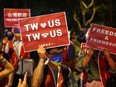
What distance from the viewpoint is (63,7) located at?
27.3m

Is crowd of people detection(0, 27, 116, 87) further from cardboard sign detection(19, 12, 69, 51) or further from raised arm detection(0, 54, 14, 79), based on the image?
cardboard sign detection(19, 12, 69, 51)

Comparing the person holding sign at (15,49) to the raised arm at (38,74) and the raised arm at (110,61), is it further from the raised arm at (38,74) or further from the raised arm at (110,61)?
the raised arm at (110,61)

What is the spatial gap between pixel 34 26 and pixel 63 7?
21.2m

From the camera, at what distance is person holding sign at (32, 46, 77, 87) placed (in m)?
5.66

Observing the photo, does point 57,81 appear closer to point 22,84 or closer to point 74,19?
point 22,84

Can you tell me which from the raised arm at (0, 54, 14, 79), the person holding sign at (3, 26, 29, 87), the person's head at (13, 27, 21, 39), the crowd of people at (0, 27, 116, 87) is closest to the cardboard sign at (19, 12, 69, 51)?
the crowd of people at (0, 27, 116, 87)

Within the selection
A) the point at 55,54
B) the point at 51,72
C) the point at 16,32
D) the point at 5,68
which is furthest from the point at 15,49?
the point at 5,68

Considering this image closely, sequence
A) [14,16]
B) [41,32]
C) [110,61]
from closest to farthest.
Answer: [41,32], [110,61], [14,16]

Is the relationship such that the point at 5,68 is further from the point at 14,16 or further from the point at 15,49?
the point at 14,16

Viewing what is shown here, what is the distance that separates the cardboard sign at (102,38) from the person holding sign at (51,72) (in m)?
0.63

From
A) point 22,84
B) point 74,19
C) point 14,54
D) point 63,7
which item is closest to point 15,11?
point 14,54

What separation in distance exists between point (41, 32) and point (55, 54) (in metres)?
0.41

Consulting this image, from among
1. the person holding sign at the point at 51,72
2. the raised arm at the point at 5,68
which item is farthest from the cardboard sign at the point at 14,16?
the raised arm at the point at 5,68

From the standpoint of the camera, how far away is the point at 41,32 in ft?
20.4
